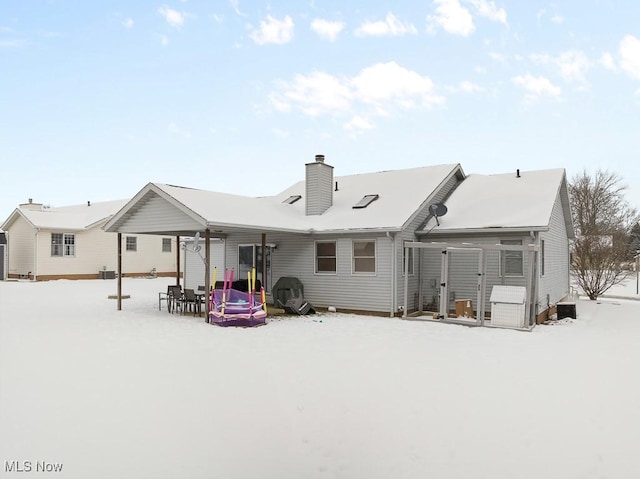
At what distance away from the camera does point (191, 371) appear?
7406 mm

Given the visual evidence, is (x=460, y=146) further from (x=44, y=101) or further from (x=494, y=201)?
(x=44, y=101)

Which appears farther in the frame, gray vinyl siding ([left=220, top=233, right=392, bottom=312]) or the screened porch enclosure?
gray vinyl siding ([left=220, top=233, right=392, bottom=312])

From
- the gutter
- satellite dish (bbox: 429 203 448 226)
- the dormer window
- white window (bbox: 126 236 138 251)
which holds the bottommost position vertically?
white window (bbox: 126 236 138 251)

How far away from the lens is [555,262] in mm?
17047

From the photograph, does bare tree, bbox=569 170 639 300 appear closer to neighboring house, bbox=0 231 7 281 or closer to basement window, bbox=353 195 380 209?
basement window, bbox=353 195 380 209

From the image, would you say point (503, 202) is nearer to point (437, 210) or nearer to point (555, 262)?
point (437, 210)

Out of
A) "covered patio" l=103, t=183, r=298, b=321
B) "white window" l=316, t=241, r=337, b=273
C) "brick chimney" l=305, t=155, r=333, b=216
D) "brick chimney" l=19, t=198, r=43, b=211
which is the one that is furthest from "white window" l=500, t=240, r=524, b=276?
"brick chimney" l=19, t=198, r=43, b=211

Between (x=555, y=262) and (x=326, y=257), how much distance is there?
8.32 meters

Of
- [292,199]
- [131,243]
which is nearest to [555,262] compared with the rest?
[292,199]

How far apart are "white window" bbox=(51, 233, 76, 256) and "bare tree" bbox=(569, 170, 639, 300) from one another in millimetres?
28126

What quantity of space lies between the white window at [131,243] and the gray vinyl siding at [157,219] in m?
18.1

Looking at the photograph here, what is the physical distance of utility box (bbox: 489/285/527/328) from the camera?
1213cm

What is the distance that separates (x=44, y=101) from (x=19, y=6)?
27.2 ft

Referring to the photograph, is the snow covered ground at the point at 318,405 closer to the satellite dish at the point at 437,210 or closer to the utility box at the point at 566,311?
the utility box at the point at 566,311
